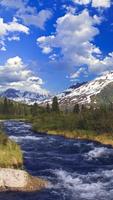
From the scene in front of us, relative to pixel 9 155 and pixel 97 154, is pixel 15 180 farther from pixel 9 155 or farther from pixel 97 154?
pixel 97 154

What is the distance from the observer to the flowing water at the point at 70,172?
4047 centimetres

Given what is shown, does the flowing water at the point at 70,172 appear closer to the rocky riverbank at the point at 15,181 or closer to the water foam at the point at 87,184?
the water foam at the point at 87,184

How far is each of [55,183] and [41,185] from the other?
2283 millimetres

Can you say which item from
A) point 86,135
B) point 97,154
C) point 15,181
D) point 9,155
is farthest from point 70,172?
point 86,135

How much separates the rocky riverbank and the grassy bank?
13.4ft

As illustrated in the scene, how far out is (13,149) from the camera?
1993 inches

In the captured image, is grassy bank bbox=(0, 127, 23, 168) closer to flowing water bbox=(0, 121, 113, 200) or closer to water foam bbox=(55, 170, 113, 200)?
flowing water bbox=(0, 121, 113, 200)

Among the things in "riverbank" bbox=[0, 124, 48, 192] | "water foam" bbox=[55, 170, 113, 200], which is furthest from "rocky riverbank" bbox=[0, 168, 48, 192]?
"water foam" bbox=[55, 170, 113, 200]

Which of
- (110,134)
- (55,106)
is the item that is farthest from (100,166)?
(55,106)

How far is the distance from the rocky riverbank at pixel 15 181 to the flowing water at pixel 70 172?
3.42ft

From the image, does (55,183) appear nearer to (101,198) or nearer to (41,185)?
(41,185)

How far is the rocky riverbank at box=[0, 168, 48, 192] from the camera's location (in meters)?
40.9

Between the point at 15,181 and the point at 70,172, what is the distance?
12.6m

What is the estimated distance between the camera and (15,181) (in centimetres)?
4119
